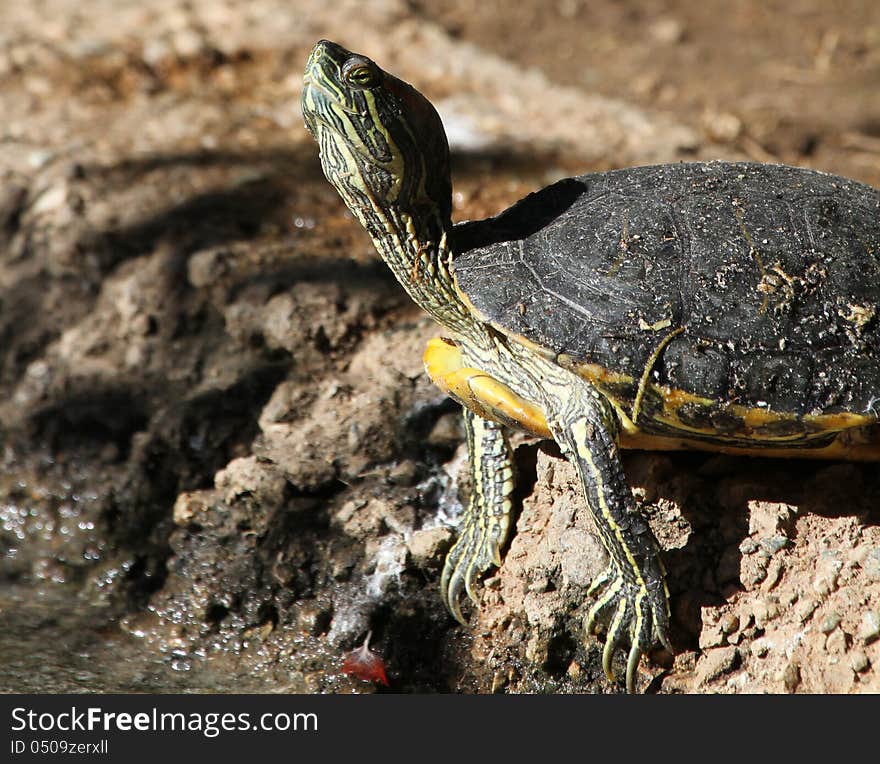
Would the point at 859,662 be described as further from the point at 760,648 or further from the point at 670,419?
the point at 670,419

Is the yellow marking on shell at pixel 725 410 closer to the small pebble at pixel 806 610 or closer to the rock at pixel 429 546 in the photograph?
the small pebble at pixel 806 610

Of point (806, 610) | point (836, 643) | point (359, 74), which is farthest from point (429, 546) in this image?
point (359, 74)

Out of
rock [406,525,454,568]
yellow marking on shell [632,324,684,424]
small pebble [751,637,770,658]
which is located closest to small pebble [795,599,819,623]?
small pebble [751,637,770,658]

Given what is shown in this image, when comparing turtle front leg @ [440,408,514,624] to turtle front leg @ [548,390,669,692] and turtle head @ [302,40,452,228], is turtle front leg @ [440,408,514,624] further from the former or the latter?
turtle head @ [302,40,452,228]

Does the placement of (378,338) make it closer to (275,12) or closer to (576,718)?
(576,718)

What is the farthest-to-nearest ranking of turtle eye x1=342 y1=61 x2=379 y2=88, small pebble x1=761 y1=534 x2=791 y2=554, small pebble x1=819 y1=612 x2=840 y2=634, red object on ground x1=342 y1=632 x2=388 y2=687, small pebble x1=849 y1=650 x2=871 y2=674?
red object on ground x1=342 y1=632 x2=388 y2=687 → small pebble x1=761 y1=534 x2=791 y2=554 → turtle eye x1=342 y1=61 x2=379 y2=88 → small pebble x1=819 y1=612 x2=840 y2=634 → small pebble x1=849 y1=650 x2=871 y2=674

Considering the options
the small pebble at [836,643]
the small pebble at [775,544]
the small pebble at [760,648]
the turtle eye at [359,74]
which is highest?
the turtle eye at [359,74]

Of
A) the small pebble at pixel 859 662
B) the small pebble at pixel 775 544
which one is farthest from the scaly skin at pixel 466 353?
the small pebble at pixel 859 662
